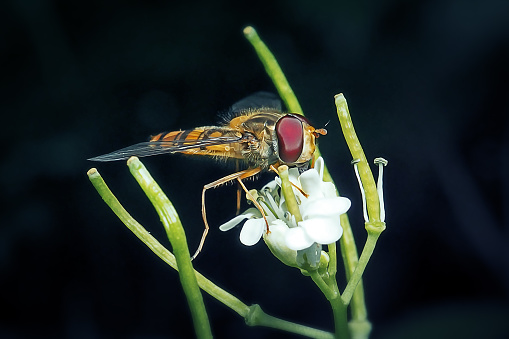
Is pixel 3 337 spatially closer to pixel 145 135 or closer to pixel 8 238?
pixel 8 238

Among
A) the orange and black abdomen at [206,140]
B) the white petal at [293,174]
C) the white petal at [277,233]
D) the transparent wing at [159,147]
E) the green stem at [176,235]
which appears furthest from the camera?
the orange and black abdomen at [206,140]

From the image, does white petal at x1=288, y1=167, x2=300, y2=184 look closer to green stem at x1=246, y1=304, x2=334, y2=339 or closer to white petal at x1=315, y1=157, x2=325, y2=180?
white petal at x1=315, y1=157, x2=325, y2=180

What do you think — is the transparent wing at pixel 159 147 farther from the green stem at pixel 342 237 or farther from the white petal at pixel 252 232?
the white petal at pixel 252 232

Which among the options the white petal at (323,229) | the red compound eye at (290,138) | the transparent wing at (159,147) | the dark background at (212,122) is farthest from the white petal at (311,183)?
the dark background at (212,122)

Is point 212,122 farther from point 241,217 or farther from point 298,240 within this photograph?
point 298,240

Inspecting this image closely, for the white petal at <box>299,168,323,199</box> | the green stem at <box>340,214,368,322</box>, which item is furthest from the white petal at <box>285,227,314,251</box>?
the green stem at <box>340,214,368,322</box>
